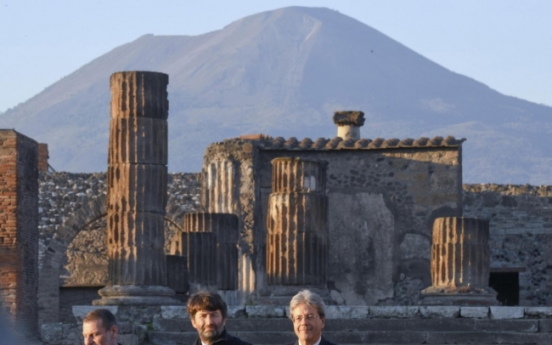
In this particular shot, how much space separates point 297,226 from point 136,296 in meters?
2.13

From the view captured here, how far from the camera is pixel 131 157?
635 inches

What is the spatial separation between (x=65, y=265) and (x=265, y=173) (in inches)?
439

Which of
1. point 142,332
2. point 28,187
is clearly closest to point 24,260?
point 28,187

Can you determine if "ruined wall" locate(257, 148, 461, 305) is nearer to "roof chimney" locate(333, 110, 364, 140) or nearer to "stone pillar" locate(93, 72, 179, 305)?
"roof chimney" locate(333, 110, 364, 140)

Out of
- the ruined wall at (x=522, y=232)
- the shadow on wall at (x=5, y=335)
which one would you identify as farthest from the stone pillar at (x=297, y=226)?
the shadow on wall at (x=5, y=335)

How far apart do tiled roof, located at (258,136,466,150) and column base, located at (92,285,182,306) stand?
677 centimetres

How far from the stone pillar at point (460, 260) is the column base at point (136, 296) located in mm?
3325

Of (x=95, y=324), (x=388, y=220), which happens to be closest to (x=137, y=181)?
(x=388, y=220)

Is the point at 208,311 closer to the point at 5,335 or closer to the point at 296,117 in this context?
the point at 5,335

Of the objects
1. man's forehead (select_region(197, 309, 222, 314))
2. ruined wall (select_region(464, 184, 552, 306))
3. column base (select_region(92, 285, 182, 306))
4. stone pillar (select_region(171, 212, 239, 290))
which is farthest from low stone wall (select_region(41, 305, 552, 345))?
ruined wall (select_region(464, 184, 552, 306))

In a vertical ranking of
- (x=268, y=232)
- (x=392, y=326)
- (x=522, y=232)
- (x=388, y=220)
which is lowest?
(x=392, y=326)

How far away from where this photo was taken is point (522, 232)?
24328 mm

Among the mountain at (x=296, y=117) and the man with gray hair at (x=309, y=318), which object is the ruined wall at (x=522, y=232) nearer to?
the man with gray hair at (x=309, y=318)

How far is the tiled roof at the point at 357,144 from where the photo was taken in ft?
72.0
